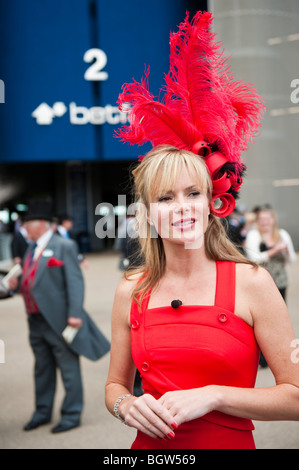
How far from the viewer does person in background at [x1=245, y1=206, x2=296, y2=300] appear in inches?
232

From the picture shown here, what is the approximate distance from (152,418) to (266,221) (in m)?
5.00

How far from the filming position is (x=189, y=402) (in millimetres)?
1523

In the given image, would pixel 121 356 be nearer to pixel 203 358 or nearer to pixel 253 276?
pixel 203 358

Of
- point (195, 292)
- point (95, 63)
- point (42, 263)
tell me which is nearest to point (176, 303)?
point (195, 292)

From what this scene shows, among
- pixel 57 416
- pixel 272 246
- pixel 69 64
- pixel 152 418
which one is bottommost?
pixel 57 416

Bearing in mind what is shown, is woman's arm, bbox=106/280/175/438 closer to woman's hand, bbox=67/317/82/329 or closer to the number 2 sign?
woman's hand, bbox=67/317/82/329

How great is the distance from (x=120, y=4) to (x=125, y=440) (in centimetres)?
1643

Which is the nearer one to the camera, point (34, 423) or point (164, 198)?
point (164, 198)

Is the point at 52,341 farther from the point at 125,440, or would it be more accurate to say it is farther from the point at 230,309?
the point at 230,309

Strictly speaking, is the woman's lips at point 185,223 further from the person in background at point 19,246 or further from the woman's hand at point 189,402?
the person in background at point 19,246

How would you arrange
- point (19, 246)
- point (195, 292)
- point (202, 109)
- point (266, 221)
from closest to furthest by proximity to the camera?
1. point (195, 292)
2. point (202, 109)
3. point (266, 221)
4. point (19, 246)

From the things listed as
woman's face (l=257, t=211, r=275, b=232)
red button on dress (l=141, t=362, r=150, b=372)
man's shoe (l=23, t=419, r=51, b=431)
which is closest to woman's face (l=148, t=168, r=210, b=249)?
red button on dress (l=141, t=362, r=150, b=372)

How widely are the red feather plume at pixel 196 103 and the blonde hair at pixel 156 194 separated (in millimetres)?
108

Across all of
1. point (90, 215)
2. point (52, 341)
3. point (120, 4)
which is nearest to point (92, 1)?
point (120, 4)
